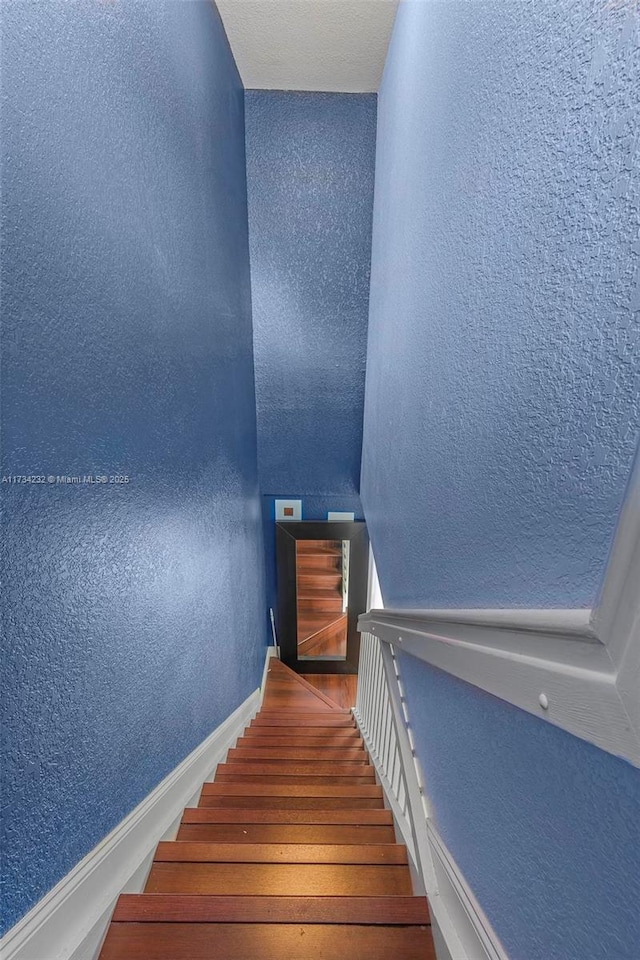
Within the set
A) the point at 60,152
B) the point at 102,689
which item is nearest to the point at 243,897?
the point at 102,689

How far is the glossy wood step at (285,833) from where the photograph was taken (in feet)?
5.40

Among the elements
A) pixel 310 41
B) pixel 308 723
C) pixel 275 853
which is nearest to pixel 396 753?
pixel 275 853

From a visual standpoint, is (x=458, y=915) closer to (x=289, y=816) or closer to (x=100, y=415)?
(x=289, y=816)

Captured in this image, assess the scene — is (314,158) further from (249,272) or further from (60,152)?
(60,152)

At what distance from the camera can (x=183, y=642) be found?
1.88 m

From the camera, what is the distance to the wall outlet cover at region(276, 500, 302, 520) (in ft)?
16.6

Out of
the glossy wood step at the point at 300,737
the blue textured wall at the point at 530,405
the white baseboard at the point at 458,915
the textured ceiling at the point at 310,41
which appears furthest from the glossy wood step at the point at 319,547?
the white baseboard at the point at 458,915

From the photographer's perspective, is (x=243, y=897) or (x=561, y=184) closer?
(x=561, y=184)

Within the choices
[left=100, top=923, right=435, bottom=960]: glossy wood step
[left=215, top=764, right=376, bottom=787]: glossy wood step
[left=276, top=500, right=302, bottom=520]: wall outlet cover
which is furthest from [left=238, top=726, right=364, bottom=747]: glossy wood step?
[left=276, top=500, right=302, bottom=520]: wall outlet cover

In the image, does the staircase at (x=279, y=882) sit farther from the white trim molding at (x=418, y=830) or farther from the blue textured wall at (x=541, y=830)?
the blue textured wall at (x=541, y=830)

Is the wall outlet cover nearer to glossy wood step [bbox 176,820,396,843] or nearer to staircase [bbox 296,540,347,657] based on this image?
staircase [bbox 296,540,347,657]

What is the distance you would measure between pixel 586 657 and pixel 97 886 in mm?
1341

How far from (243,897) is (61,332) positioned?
59.0 inches

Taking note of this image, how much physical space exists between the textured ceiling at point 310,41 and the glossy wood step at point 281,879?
4.05 metres
